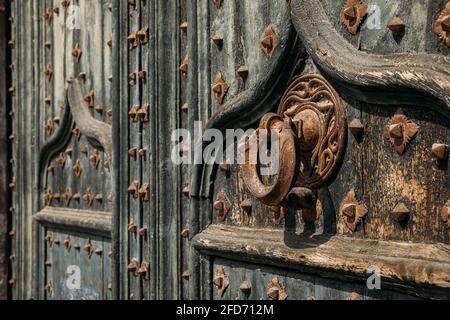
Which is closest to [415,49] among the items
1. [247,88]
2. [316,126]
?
[316,126]

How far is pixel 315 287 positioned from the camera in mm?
1634

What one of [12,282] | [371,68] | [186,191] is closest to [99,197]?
[186,191]

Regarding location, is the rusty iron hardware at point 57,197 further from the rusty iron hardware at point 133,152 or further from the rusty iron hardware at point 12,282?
the rusty iron hardware at point 133,152

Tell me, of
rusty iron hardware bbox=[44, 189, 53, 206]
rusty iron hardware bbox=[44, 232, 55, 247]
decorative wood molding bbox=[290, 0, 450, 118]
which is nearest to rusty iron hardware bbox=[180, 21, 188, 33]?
decorative wood molding bbox=[290, 0, 450, 118]

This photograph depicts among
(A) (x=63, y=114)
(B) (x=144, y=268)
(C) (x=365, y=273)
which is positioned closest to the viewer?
(C) (x=365, y=273)

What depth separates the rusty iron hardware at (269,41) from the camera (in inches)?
67.9

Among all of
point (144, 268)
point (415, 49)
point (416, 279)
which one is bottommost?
point (144, 268)

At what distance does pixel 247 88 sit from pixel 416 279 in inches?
26.5

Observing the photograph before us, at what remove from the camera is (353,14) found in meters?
1.50

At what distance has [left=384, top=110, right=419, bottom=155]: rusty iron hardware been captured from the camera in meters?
1.38

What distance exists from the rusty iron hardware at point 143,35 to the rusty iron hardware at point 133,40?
20 mm

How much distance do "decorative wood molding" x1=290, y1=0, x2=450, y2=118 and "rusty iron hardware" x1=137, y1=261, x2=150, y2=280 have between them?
93 centimetres

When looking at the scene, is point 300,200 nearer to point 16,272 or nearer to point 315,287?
point 315,287

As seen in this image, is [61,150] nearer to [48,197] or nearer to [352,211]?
[48,197]
